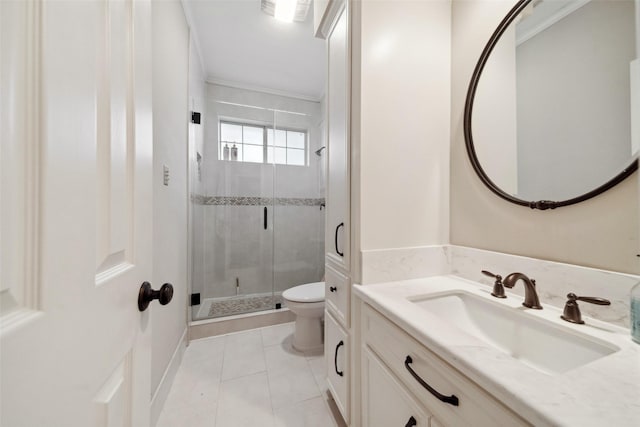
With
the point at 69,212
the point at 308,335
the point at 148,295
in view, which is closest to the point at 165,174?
the point at 148,295

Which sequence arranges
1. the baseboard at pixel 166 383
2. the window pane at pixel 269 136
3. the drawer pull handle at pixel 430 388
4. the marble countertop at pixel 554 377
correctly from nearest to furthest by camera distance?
the marble countertop at pixel 554 377 < the drawer pull handle at pixel 430 388 < the baseboard at pixel 166 383 < the window pane at pixel 269 136

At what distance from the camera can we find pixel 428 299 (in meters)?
0.88

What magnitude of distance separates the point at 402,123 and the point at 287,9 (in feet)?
4.32

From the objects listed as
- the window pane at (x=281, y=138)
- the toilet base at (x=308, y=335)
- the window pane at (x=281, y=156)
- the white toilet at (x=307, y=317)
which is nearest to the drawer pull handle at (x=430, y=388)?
the white toilet at (x=307, y=317)

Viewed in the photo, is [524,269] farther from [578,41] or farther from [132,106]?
[132,106]

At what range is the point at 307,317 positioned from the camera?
5.90 ft

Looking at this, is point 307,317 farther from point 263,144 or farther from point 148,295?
point 263,144

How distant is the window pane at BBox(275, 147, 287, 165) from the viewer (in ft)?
9.08

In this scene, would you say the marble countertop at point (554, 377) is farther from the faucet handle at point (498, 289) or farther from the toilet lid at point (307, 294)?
the toilet lid at point (307, 294)

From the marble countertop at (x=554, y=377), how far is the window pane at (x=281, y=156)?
93.3 inches

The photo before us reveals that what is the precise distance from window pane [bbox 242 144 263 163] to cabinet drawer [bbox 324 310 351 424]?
201 cm

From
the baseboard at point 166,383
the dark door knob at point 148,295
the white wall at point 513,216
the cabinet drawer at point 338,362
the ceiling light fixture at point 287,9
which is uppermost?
the ceiling light fixture at point 287,9

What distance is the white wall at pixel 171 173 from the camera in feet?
3.96

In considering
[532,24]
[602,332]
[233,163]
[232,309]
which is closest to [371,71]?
[532,24]
